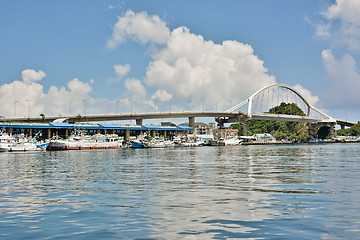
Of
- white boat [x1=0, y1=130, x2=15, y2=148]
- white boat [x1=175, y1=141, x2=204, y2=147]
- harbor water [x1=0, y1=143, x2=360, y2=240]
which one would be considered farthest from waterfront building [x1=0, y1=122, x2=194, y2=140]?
harbor water [x1=0, y1=143, x2=360, y2=240]

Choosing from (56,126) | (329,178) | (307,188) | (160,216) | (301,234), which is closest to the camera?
(301,234)

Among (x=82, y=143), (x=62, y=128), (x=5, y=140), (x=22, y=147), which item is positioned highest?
(x=62, y=128)

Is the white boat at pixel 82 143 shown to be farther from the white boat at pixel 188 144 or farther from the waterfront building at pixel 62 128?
the white boat at pixel 188 144

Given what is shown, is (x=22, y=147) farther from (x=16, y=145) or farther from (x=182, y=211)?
(x=182, y=211)

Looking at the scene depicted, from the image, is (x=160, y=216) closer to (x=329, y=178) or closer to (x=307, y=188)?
(x=307, y=188)

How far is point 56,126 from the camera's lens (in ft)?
531

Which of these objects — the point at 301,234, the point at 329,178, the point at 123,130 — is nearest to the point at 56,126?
the point at 123,130

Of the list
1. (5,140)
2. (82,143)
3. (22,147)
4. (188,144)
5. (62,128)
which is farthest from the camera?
(62,128)

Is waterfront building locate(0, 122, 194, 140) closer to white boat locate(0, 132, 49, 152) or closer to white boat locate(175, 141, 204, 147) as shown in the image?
white boat locate(175, 141, 204, 147)

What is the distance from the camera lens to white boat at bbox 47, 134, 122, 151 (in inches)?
4466

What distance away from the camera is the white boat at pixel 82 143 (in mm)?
113438

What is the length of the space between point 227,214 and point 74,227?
5.95 metres

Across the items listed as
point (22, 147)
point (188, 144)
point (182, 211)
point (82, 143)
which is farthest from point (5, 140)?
point (182, 211)

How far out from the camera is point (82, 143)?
120188 mm
